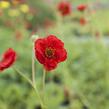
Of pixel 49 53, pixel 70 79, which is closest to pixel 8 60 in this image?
pixel 49 53

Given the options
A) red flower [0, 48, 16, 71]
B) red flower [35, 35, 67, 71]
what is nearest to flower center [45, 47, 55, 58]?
red flower [35, 35, 67, 71]

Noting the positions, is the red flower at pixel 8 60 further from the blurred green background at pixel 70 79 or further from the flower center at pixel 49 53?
the blurred green background at pixel 70 79

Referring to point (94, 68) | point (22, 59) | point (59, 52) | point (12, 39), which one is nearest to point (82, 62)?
point (94, 68)

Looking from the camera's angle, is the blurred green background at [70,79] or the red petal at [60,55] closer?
the red petal at [60,55]

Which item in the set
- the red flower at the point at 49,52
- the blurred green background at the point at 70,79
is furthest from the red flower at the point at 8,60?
the blurred green background at the point at 70,79

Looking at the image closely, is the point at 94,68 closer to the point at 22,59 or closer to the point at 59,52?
the point at 22,59

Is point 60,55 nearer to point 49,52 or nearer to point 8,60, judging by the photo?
point 49,52

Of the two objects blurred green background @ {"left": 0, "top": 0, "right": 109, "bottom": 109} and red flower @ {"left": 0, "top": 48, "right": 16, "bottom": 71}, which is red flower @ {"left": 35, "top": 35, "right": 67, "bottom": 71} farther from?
blurred green background @ {"left": 0, "top": 0, "right": 109, "bottom": 109}

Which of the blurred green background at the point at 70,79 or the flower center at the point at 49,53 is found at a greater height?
the flower center at the point at 49,53
